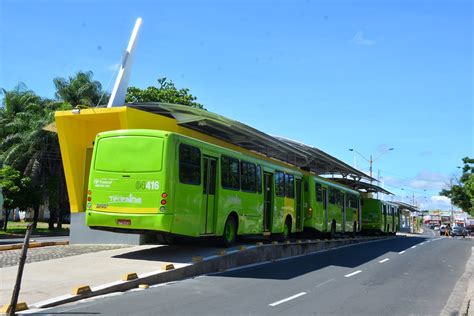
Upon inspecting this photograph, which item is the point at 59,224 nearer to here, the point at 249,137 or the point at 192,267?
the point at 249,137

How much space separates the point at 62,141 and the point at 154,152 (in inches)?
276

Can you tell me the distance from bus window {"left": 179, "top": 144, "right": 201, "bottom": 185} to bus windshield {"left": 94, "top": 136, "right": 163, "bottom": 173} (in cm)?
67

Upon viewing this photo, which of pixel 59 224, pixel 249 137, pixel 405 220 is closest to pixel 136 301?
pixel 249 137

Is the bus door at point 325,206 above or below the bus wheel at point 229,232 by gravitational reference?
above

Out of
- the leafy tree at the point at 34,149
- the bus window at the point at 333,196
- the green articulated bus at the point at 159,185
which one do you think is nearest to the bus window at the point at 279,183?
the green articulated bus at the point at 159,185

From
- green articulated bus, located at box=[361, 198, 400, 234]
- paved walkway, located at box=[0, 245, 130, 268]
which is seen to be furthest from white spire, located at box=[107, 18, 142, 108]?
green articulated bus, located at box=[361, 198, 400, 234]

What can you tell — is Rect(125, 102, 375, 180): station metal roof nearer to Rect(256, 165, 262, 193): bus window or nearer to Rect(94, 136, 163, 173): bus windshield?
Rect(256, 165, 262, 193): bus window

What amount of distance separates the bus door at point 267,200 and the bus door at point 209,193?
4052mm

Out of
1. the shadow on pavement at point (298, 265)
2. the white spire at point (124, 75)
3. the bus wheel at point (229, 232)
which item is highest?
the white spire at point (124, 75)

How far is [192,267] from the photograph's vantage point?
12.5 meters

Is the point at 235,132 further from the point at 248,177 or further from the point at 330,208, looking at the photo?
the point at 330,208

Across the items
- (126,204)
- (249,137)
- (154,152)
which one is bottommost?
(126,204)

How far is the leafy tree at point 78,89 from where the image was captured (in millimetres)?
41250

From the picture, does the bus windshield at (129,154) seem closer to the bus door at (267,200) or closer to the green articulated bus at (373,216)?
the bus door at (267,200)
